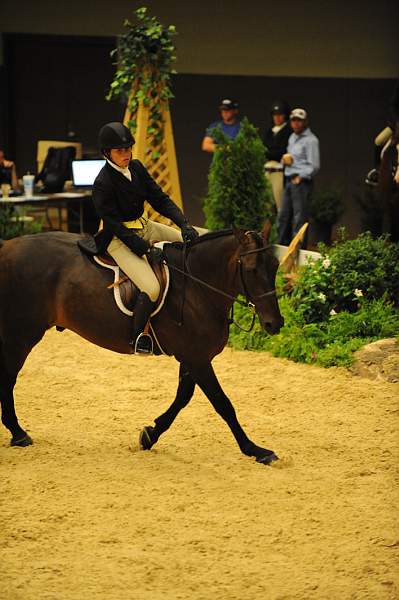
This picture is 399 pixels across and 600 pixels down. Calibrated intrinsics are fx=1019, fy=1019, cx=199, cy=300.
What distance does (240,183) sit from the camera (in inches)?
444

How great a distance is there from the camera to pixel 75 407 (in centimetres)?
824

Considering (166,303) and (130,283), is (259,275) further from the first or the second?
(130,283)

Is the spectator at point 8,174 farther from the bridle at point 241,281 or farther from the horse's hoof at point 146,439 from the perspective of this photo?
the bridle at point 241,281

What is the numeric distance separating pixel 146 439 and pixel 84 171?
8391 mm

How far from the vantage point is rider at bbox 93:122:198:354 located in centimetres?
665

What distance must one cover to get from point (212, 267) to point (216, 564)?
2099mm

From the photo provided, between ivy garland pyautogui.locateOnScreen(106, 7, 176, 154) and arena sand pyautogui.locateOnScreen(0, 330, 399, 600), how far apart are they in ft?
13.3

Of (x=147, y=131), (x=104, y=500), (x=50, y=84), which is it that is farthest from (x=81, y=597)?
(x=50, y=84)

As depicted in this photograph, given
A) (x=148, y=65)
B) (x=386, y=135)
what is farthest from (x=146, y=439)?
(x=386, y=135)

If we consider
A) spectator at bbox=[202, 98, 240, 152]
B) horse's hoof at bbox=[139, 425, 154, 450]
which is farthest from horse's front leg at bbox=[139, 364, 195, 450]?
spectator at bbox=[202, 98, 240, 152]

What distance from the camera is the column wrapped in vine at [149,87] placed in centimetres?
1194

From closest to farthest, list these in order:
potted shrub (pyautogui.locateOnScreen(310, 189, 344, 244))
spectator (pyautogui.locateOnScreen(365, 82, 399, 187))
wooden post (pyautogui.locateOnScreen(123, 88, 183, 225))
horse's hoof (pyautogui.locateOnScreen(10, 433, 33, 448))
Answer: horse's hoof (pyautogui.locateOnScreen(10, 433, 33, 448)), spectator (pyautogui.locateOnScreen(365, 82, 399, 187)), wooden post (pyautogui.locateOnScreen(123, 88, 183, 225)), potted shrub (pyautogui.locateOnScreen(310, 189, 344, 244))

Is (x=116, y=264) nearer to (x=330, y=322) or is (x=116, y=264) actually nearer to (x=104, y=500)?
(x=104, y=500)

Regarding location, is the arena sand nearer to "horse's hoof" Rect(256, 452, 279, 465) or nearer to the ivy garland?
"horse's hoof" Rect(256, 452, 279, 465)
